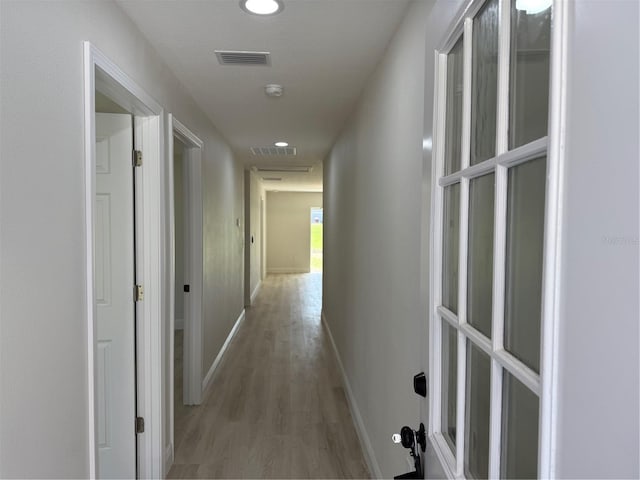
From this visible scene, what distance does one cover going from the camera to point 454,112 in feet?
3.18

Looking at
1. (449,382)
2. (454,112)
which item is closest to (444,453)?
(449,382)

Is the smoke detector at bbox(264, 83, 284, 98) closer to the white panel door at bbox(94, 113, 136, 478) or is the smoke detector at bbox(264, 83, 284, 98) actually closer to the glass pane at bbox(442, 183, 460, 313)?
the white panel door at bbox(94, 113, 136, 478)

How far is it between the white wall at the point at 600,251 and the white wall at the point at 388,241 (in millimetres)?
831

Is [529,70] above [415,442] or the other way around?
above

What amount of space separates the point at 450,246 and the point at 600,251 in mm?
548

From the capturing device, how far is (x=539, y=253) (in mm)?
617

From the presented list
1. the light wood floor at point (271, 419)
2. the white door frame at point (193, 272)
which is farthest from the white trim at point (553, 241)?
the white door frame at point (193, 272)

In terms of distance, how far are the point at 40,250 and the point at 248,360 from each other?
11.8 feet

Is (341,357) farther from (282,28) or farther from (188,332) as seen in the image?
(282,28)

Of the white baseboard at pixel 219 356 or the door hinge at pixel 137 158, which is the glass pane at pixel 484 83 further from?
the white baseboard at pixel 219 356

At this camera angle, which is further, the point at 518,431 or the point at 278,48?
the point at 278,48

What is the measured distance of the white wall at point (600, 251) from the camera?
410mm

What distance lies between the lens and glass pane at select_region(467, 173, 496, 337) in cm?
79

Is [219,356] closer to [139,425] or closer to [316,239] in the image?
[139,425]
